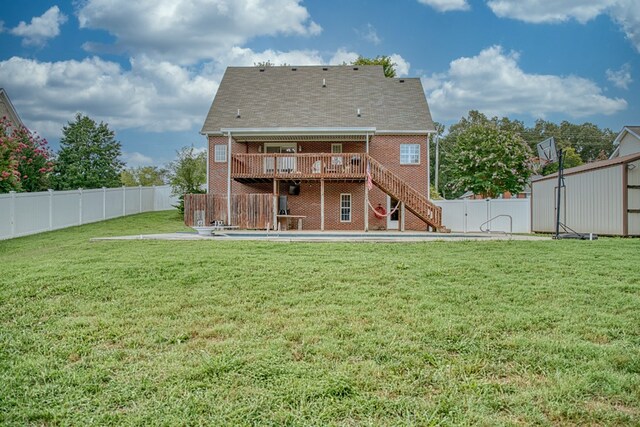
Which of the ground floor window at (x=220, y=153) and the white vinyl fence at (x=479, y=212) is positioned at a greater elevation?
the ground floor window at (x=220, y=153)

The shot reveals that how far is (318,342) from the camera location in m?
4.62

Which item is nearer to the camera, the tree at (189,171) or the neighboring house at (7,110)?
the tree at (189,171)

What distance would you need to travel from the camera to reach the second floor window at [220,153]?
72.2 ft

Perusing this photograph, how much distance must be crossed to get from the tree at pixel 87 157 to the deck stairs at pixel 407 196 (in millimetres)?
18091

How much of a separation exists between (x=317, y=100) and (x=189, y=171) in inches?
318

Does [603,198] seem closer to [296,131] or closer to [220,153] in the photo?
[296,131]

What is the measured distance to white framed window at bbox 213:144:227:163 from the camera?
22.0 m

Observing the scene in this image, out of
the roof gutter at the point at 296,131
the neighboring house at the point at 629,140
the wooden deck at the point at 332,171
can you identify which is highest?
the neighboring house at the point at 629,140

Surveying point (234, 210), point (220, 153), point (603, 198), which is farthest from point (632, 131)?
point (234, 210)

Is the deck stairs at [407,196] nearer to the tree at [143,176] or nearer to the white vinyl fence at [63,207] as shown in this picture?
the white vinyl fence at [63,207]

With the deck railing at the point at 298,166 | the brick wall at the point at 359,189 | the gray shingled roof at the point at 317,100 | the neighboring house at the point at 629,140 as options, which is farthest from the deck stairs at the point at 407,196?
the neighboring house at the point at 629,140

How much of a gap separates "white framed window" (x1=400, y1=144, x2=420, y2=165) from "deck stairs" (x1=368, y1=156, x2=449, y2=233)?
8.89 ft

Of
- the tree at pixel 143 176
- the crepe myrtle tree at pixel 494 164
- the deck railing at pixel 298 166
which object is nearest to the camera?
the deck railing at pixel 298 166

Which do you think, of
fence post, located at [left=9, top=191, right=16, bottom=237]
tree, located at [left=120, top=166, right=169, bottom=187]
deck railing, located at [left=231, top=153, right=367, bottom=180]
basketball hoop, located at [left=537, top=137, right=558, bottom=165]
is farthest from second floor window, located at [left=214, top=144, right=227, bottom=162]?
tree, located at [left=120, top=166, right=169, bottom=187]
